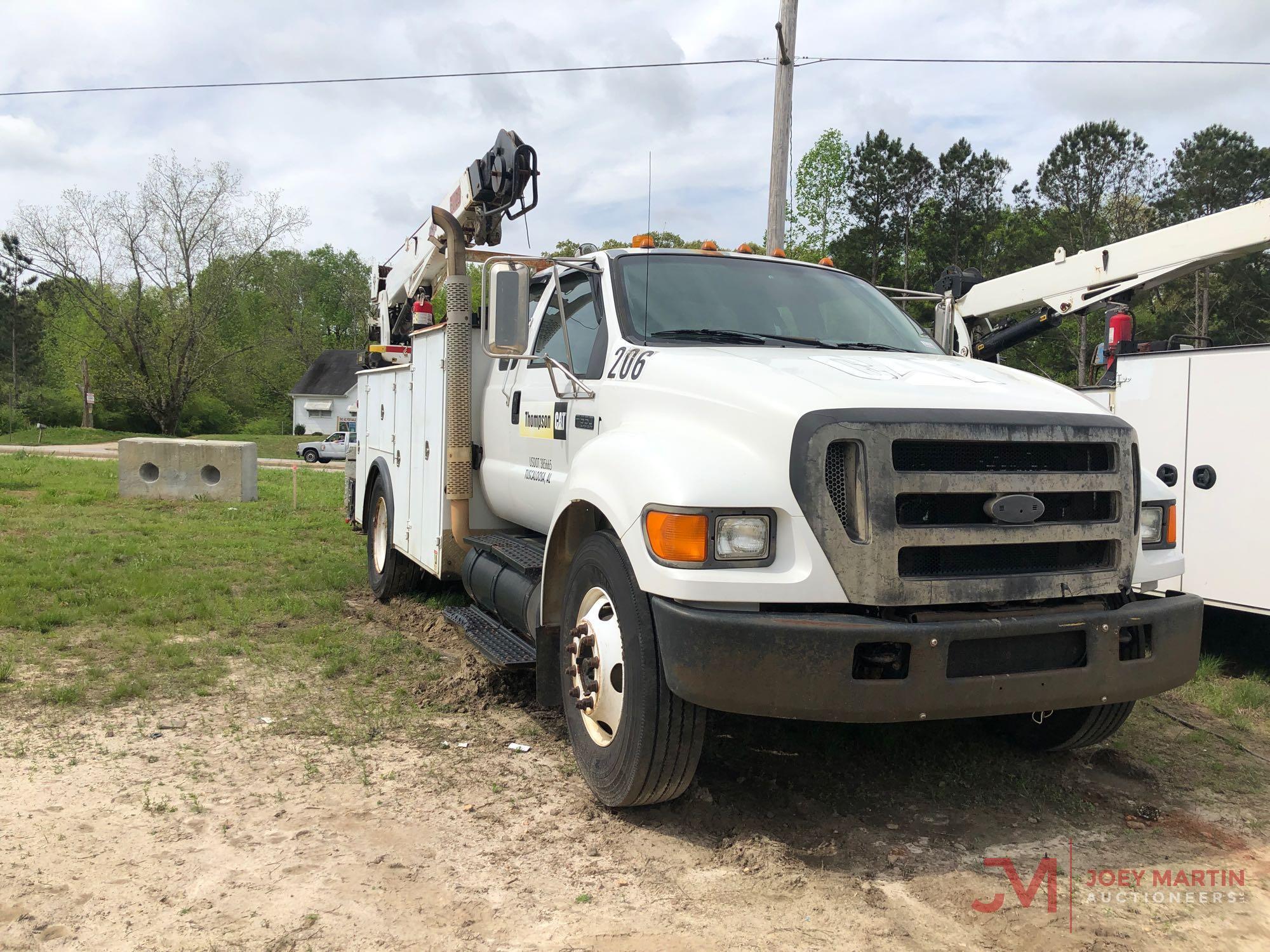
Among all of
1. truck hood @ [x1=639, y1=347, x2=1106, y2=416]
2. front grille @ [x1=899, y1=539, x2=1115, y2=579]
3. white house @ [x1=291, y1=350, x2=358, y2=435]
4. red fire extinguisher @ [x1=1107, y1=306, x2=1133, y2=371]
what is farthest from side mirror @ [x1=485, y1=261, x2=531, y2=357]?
white house @ [x1=291, y1=350, x2=358, y2=435]

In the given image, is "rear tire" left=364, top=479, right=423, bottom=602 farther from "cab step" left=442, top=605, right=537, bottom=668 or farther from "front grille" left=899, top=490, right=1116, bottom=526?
"front grille" left=899, top=490, right=1116, bottom=526

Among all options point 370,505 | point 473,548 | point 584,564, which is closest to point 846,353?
point 584,564

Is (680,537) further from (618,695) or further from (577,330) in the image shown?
(577,330)

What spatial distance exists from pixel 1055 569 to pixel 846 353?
4.58ft

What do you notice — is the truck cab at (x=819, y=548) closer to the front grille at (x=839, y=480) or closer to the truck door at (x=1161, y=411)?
the front grille at (x=839, y=480)

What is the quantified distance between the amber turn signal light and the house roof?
64.6 metres

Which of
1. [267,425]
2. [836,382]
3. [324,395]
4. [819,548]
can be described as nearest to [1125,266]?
[836,382]

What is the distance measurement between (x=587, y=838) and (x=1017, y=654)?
5.57 feet

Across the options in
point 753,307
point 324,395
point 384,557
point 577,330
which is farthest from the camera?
Answer: point 324,395

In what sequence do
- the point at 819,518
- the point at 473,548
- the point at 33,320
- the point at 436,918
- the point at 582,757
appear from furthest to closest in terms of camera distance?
the point at 33,320 → the point at 473,548 → the point at 582,757 → the point at 819,518 → the point at 436,918

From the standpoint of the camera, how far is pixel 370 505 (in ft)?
28.2

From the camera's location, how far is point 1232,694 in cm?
573

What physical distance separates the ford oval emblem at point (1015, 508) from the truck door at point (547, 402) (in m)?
1.91

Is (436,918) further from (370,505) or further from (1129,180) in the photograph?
(1129,180)
